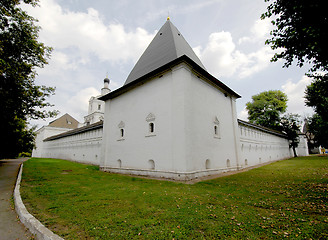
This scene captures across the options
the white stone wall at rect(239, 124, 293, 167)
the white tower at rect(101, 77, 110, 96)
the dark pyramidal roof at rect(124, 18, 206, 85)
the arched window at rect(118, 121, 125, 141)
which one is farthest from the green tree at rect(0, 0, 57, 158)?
the white tower at rect(101, 77, 110, 96)

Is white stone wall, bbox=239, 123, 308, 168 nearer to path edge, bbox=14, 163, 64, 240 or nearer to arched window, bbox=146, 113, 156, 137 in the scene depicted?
arched window, bbox=146, 113, 156, 137

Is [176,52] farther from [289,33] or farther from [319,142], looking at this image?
[319,142]

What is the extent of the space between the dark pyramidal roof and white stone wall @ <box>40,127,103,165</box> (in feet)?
35.0

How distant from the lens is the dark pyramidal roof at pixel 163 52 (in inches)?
532

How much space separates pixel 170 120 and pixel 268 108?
37297mm

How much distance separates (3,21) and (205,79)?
46.8ft

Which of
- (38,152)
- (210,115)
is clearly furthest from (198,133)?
(38,152)

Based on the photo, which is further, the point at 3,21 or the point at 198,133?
the point at 198,133

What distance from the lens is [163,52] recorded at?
14.5m

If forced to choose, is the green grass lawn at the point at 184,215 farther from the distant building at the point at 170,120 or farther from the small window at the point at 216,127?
the small window at the point at 216,127

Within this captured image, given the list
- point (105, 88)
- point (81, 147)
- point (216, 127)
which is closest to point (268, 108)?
point (216, 127)

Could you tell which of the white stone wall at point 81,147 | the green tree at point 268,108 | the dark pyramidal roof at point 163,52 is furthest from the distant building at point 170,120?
the green tree at point 268,108

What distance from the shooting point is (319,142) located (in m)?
31.8

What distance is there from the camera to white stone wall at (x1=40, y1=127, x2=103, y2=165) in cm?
2171
